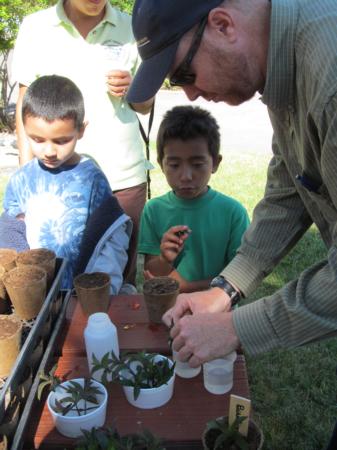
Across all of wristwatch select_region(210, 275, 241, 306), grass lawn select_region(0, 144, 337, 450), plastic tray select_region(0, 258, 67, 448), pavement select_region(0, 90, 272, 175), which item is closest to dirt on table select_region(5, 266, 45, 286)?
plastic tray select_region(0, 258, 67, 448)

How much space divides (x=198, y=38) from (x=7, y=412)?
1.01 m

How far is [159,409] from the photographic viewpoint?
4.28 feet

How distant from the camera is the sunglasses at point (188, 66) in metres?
1.17

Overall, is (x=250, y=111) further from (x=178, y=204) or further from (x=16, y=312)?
(x=16, y=312)

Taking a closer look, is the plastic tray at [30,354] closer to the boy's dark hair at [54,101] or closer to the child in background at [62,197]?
the child in background at [62,197]

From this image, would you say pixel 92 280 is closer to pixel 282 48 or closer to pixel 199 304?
pixel 199 304

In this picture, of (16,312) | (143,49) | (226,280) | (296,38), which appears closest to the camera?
(296,38)

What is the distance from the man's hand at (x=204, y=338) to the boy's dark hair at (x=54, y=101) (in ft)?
3.81

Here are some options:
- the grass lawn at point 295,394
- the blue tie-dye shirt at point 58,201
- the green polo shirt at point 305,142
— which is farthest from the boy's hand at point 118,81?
the grass lawn at point 295,394

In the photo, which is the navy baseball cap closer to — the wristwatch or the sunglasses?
the sunglasses

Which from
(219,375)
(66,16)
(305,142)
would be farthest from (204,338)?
(66,16)

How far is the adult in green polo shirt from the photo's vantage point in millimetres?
2449

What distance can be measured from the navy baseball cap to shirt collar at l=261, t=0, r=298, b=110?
143 millimetres

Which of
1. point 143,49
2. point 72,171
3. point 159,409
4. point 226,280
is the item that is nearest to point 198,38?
point 143,49
